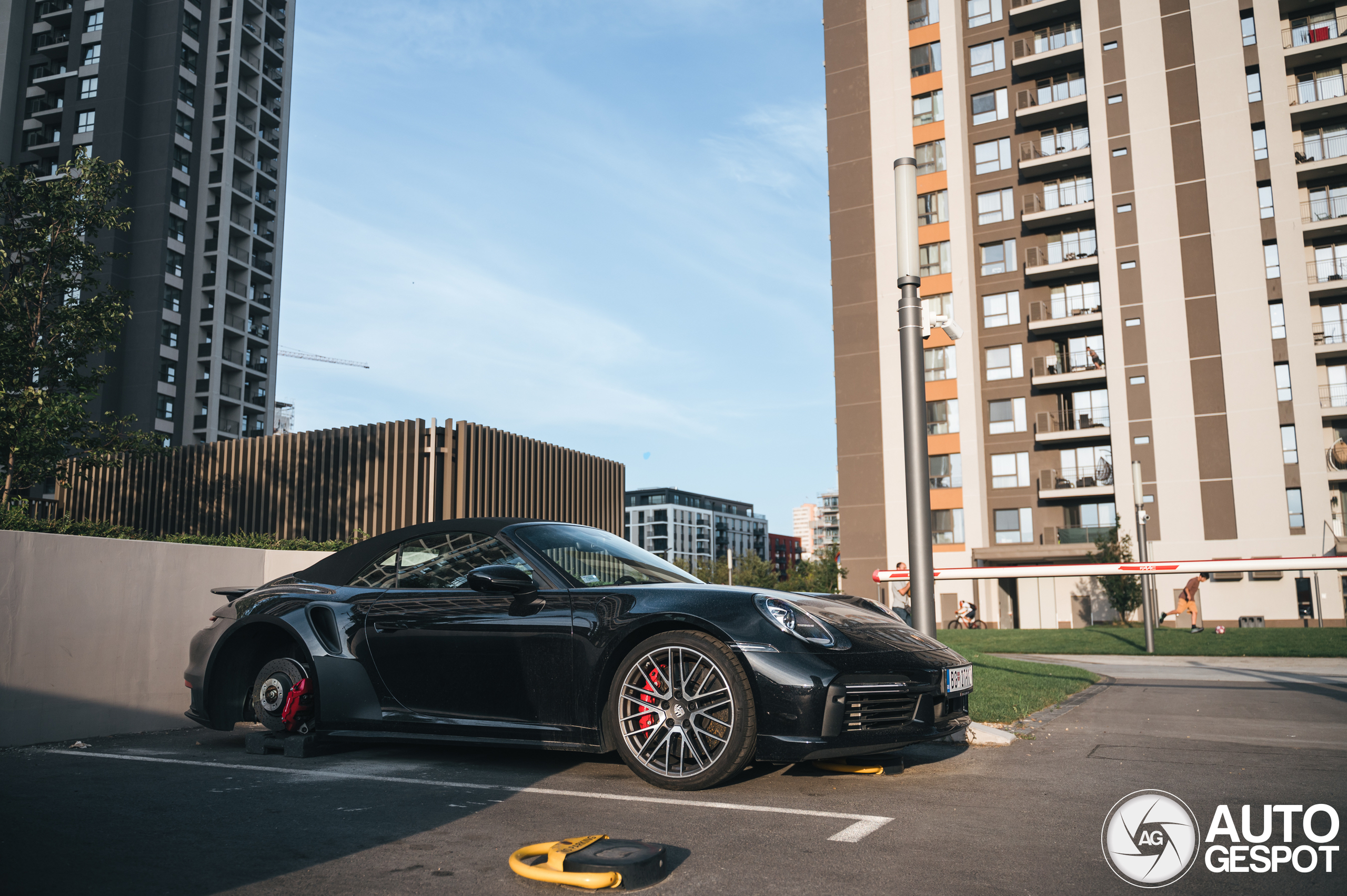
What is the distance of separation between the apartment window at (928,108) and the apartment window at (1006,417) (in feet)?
48.0

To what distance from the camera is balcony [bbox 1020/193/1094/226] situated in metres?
42.9

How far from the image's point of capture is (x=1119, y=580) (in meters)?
37.7

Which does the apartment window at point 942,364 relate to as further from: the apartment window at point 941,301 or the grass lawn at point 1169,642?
the grass lawn at point 1169,642

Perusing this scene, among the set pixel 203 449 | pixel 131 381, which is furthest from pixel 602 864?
pixel 131 381

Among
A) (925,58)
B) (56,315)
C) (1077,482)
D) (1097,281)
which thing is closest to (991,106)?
(925,58)

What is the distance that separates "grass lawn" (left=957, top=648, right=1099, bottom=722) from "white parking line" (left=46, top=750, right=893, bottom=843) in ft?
9.41

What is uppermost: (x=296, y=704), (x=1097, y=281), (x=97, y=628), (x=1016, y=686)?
(x=1097, y=281)

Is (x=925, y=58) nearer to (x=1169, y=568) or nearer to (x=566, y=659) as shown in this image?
(x=1169, y=568)

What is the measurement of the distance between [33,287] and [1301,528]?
4198 cm

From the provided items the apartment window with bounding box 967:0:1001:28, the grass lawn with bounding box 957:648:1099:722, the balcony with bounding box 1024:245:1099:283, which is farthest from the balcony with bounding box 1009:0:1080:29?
the grass lawn with bounding box 957:648:1099:722

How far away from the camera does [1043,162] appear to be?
43594 mm

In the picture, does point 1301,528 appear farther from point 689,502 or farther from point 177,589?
point 689,502

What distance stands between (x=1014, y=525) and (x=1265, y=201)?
17169 mm

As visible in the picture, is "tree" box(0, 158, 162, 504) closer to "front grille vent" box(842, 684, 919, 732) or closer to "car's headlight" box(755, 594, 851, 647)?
"car's headlight" box(755, 594, 851, 647)
